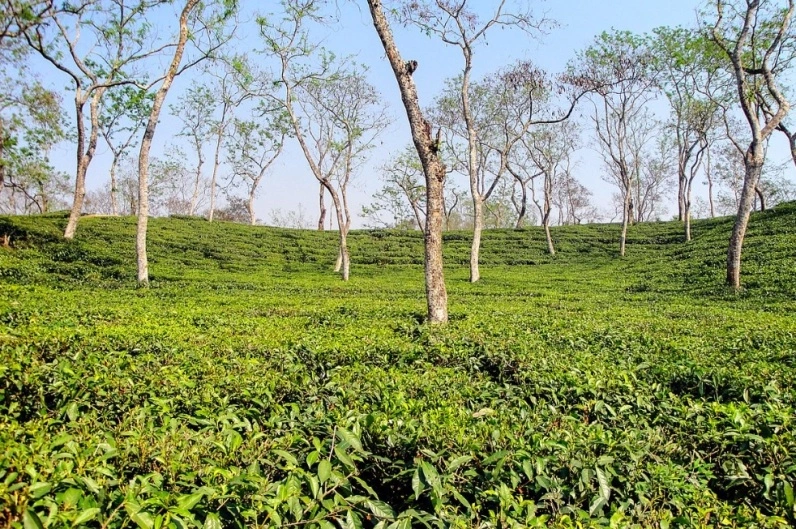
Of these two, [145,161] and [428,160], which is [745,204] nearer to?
[428,160]

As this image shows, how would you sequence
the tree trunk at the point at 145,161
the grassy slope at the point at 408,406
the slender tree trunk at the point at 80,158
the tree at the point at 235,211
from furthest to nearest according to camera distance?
the tree at the point at 235,211
the slender tree trunk at the point at 80,158
the tree trunk at the point at 145,161
the grassy slope at the point at 408,406

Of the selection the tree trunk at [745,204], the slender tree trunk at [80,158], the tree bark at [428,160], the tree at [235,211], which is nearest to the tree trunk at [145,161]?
the slender tree trunk at [80,158]

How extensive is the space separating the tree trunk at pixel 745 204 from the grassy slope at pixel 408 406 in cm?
587

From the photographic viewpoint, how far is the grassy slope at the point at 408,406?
7.93ft

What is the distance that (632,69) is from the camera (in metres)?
25.1

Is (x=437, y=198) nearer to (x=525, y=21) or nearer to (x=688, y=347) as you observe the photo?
(x=688, y=347)

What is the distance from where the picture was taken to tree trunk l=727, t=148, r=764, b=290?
14055 millimetres

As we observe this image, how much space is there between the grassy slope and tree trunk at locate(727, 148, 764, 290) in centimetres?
587

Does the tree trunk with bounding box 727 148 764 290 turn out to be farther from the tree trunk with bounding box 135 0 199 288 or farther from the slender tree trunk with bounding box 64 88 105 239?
the slender tree trunk with bounding box 64 88 105 239

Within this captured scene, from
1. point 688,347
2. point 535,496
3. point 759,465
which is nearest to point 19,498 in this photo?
point 535,496

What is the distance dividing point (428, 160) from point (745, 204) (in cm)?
1096

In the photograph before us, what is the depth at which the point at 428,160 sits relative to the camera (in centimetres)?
857

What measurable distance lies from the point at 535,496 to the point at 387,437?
35.3 inches

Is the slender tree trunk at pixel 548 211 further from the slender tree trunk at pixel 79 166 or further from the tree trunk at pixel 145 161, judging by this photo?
the slender tree trunk at pixel 79 166
